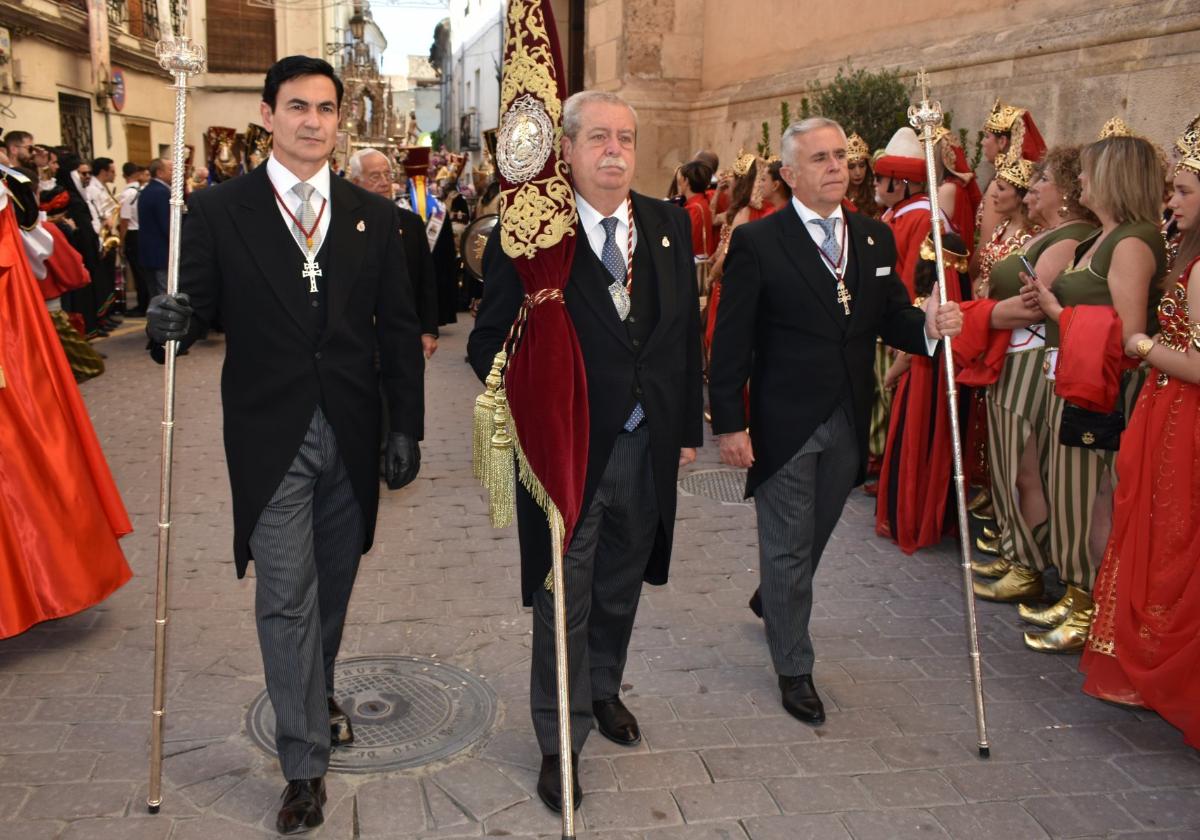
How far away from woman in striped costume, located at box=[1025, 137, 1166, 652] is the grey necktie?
3.16 metres

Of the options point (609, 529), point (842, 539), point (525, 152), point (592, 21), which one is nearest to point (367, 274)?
point (525, 152)

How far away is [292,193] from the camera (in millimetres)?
3383

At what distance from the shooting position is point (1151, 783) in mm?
3645

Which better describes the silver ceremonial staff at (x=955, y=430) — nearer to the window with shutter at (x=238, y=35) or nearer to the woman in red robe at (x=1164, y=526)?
the woman in red robe at (x=1164, y=526)

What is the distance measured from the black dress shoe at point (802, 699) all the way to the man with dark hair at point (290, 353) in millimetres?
1744

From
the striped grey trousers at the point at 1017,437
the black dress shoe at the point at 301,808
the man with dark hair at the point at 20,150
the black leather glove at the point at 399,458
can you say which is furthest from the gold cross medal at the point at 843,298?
the man with dark hair at the point at 20,150

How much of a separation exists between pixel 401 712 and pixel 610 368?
1.61 metres

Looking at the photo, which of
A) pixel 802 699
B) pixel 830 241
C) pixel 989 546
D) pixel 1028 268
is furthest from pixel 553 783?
pixel 989 546

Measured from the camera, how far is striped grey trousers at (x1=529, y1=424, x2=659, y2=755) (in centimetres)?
346

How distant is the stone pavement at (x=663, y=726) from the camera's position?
337cm

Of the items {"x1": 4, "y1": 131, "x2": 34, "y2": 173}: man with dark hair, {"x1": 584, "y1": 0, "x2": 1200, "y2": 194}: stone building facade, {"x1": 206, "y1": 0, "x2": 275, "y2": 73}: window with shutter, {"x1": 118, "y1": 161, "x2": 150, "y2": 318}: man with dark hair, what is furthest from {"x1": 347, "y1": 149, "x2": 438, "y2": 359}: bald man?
{"x1": 206, "y1": 0, "x2": 275, "y2": 73}: window with shutter

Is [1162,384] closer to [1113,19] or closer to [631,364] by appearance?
[631,364]

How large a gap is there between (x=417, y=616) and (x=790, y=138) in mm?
2664

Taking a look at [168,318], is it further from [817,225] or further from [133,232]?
[133,232]
